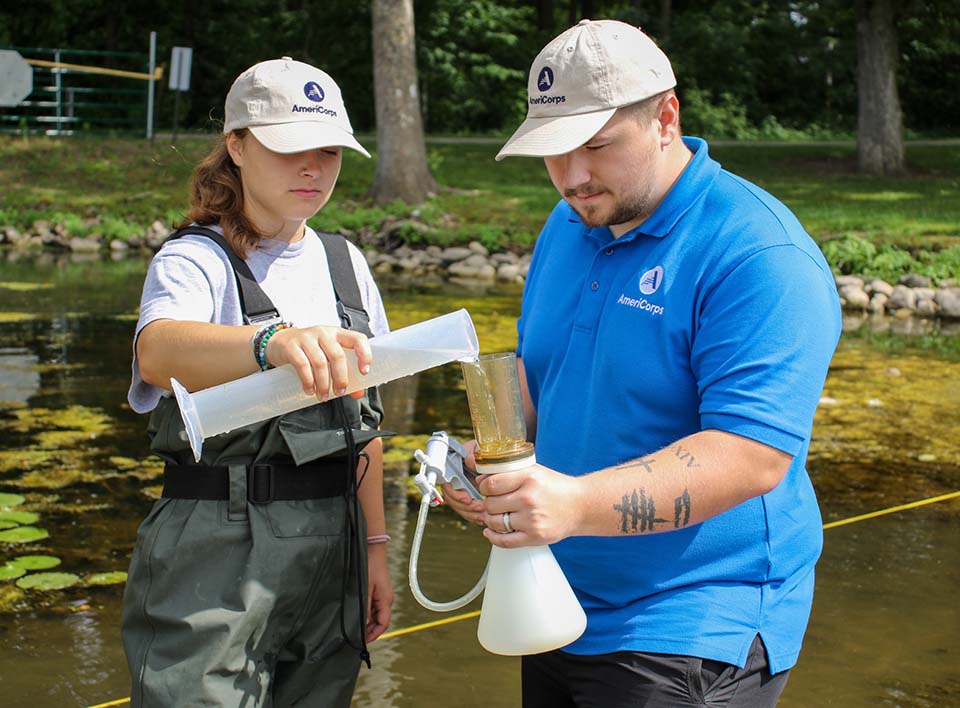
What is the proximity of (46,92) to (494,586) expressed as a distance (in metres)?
28.4

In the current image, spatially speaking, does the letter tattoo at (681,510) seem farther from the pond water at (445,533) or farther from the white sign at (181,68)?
the white sign at (181,68)

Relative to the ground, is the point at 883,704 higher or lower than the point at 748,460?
lower

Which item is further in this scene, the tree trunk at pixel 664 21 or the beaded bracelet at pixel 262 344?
the tree trunk at pixel 664 21

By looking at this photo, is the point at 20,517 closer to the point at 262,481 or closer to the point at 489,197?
the point at 262,481

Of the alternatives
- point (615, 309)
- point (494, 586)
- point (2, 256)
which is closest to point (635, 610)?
point (494, 586)

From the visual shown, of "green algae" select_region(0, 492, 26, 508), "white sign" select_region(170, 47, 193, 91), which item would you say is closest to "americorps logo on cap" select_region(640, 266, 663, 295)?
"green algae" select_region(0, 492, 26, 508)

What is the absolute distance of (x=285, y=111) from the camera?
8.82ft

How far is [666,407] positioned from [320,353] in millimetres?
641

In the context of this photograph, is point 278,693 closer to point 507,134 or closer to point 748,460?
point 748,460

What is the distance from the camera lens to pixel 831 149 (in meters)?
25.7

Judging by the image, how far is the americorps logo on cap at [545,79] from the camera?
233 centimetres

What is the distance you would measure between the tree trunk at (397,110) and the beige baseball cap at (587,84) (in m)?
16.8

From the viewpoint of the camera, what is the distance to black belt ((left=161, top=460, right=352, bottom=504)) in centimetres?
259

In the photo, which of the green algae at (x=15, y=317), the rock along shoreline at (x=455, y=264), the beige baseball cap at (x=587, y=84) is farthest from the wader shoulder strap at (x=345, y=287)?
the rock along shoreline at (x=455, y=264)
